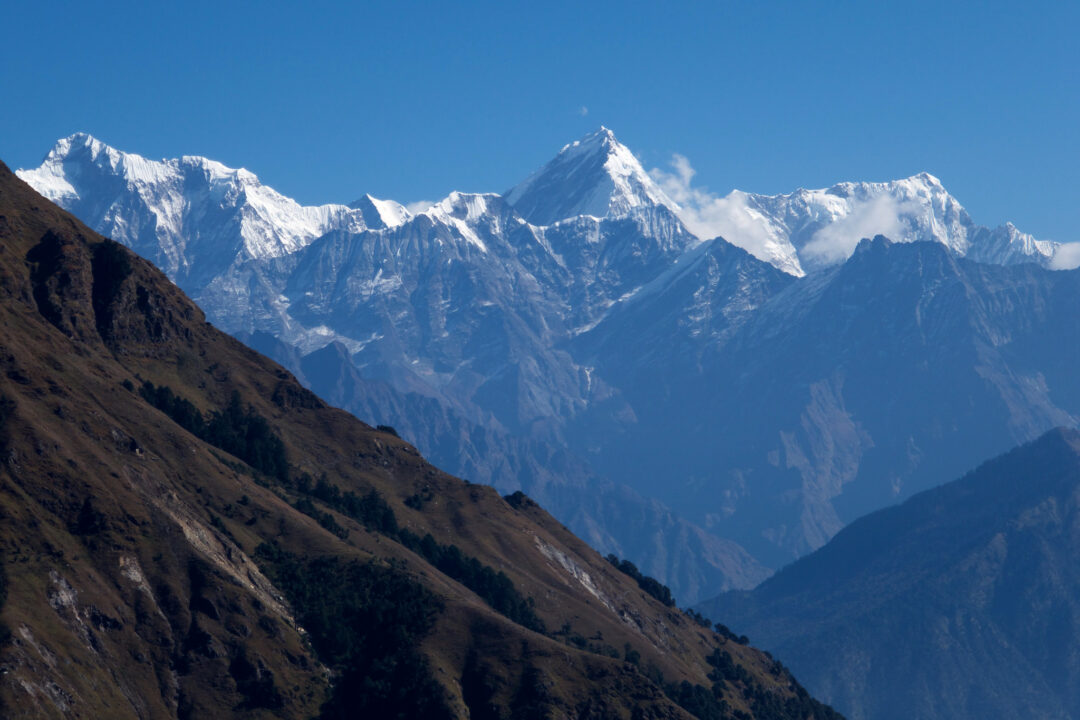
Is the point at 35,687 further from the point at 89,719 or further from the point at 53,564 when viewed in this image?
the point at 53,564

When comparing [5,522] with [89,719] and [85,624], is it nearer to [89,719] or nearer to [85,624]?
[85,624]

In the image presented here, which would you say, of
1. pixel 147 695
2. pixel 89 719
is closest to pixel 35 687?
pixel 89 719

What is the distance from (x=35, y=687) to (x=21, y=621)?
1062 cm

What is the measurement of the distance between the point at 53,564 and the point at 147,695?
838 inches

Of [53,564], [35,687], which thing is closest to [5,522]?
[53,564]

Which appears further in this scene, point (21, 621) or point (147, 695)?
point (147, 695)

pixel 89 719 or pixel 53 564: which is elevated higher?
pixel 53 564

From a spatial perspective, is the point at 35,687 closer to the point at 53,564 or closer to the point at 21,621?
the point at 21,621

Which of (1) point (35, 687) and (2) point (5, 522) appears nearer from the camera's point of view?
(1) point (35, 687)

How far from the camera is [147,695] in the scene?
199 m

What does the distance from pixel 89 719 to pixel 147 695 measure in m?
15.8

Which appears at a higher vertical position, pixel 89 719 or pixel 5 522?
pixel 5 522

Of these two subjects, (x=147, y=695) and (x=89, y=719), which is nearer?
(x=89, y=719)

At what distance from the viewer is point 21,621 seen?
18562 centimetres
